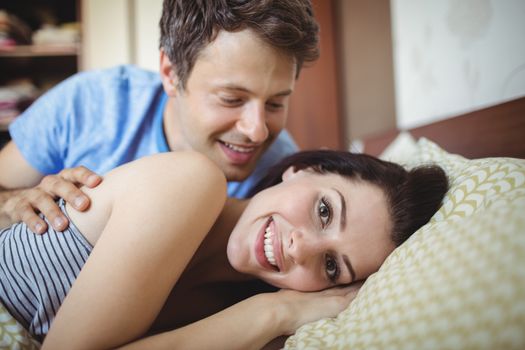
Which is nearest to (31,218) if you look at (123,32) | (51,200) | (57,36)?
(51,200)

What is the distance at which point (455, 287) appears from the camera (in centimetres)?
55

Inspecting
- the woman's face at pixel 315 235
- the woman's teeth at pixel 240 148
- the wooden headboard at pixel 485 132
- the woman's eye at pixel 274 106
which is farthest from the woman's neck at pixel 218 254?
the wooden headboard at pixel 485 132

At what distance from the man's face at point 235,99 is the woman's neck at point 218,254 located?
0.23 meters

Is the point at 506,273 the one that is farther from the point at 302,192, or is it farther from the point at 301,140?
the point at 301,140

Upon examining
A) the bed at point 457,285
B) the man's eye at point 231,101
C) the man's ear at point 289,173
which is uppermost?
the man's eye at point 231,101

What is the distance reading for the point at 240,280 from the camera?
1162 mm

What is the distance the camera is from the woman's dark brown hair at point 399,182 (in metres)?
0.93

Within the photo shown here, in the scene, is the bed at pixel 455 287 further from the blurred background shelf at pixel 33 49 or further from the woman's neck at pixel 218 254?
the blurred background shelf at pixel 33 49

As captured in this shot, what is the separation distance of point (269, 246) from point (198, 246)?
173 millimetres

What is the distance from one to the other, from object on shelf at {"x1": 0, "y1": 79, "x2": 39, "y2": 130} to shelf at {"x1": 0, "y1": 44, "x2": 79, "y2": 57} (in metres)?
0.20

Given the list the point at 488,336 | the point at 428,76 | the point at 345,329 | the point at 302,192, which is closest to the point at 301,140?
the point at 428,76

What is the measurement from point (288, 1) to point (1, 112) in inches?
86.5

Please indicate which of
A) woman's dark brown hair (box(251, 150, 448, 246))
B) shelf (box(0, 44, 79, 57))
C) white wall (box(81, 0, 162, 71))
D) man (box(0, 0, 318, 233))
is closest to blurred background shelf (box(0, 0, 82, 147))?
shelf (box(0, 44, 79, 57))

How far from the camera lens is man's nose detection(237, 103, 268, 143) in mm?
1166
